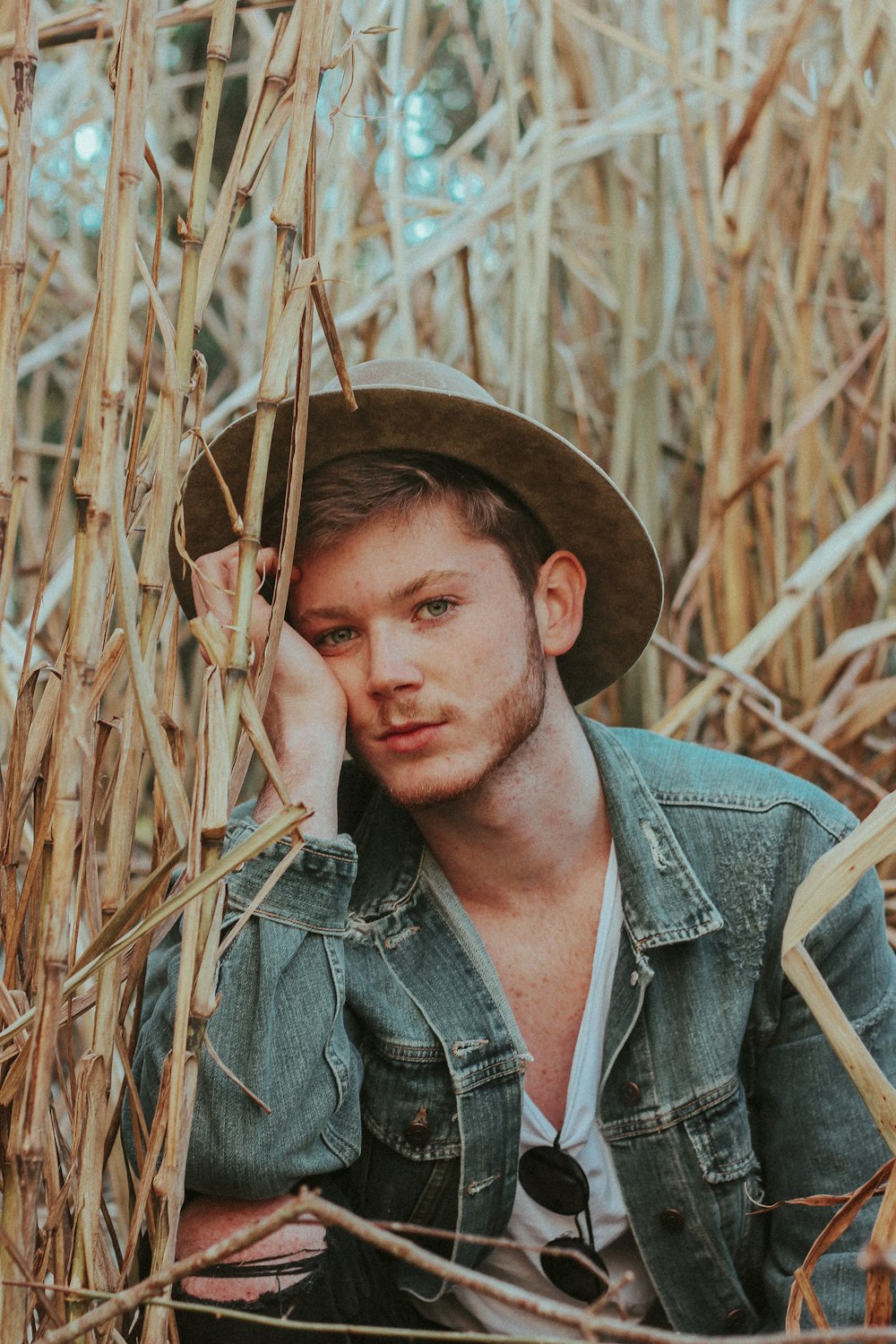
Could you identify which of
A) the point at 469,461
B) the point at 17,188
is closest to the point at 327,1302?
the point at 469,461

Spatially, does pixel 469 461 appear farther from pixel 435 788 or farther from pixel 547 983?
pixel 547 983

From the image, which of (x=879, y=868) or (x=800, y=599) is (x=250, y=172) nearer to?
(x=800, y=599)

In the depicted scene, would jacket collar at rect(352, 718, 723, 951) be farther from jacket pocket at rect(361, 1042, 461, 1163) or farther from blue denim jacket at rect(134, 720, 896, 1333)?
jacket pocket at rect(361, 1042, 461, 1163)

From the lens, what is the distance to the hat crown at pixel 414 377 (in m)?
1.46

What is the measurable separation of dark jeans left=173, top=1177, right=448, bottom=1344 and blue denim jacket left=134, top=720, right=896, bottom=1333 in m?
0.07

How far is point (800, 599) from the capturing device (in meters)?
1.99

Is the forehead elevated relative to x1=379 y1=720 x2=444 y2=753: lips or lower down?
elevated

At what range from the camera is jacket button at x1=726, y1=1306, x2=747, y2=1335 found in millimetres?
1495

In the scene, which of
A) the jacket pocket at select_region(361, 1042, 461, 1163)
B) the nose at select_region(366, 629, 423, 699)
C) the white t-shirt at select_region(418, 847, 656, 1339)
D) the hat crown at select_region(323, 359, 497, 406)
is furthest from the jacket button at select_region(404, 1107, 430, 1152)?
the hat crown at select_region(323, 359, 497, 406)

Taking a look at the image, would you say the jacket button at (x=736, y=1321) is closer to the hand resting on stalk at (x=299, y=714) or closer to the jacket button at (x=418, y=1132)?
the jacket button at (x=418, y=1132)

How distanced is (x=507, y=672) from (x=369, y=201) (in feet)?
5.04

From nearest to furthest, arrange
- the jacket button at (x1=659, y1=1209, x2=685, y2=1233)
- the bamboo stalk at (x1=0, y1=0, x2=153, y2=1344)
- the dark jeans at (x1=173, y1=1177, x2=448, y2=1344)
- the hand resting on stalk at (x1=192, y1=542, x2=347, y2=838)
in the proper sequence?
the bamboo stalk at (x1=0, y1=0, x2=153, y2=1344)
the dark jeans at (x1=173, y1=1177, x2=448, y2=1344)
the hand resting on stalk at (x1=192, y1=542, x2=347, y2=838)
the jacket button at (x1=659, y1=1209, x2=685, y2=1233)

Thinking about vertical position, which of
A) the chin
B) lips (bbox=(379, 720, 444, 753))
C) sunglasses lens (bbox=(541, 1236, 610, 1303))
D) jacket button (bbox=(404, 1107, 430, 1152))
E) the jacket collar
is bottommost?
sunglasses lens (bbox=(541, 1236, 610, 1303))

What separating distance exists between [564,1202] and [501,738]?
0.51 m
